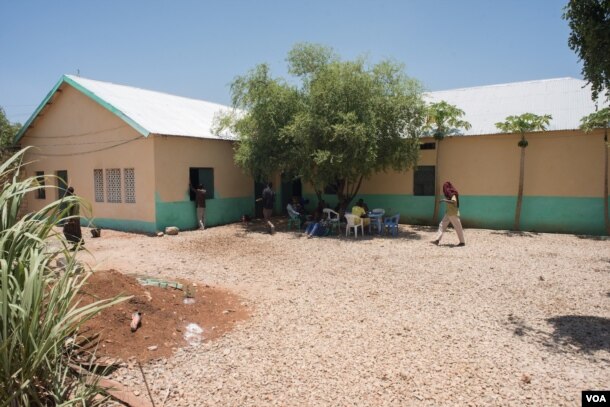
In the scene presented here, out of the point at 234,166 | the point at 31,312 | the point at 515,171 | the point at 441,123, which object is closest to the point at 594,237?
the point at 515,171

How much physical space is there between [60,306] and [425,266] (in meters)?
6.94

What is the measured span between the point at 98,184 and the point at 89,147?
52.1 inches

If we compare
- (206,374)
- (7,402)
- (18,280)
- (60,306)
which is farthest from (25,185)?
(206,374)

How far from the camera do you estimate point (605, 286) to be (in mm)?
6730

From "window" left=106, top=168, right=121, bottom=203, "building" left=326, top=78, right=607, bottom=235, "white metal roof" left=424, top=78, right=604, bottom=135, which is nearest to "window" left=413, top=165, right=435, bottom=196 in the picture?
"building" left=326, top=78, right=607, bottom=235

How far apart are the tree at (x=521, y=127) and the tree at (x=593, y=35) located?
741 cm

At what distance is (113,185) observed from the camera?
45.3 ft

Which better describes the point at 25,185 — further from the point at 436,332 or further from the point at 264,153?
the point at 264,153

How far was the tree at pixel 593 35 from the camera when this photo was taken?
4.66m

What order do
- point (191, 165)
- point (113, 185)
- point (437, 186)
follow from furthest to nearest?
point (437, 186) < point (113, 185) < point (191, 165)

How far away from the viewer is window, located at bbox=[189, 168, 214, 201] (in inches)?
551

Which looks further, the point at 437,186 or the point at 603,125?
the point at 437,186

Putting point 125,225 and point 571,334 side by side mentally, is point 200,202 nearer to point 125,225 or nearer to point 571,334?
point 125,225

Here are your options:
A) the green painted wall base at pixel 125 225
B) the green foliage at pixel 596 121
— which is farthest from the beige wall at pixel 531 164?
the green painted wall base at pixel 125 225
